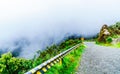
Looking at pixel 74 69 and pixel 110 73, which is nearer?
pixel 110 73

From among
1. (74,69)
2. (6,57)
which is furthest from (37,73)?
(6,57)

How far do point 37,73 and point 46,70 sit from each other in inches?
89.0

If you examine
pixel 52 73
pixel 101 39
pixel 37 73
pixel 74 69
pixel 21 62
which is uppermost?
pixel 37 73

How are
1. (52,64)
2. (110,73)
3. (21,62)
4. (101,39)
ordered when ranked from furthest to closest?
(21,62) < (101,39) < (110,73) < (52,64)

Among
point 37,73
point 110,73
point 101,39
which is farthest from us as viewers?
point 101,39

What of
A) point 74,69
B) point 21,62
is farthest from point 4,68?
point 74,69

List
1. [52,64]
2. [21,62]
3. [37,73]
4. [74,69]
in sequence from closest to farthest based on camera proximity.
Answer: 1. [37,73]
2. [52,64]
3. [74,69]
4. [21,62]

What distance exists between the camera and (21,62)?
73.6m

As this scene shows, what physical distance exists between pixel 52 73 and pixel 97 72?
10.2 feet

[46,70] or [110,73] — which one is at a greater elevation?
[46,70]

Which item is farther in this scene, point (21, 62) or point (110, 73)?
point (21, 62)

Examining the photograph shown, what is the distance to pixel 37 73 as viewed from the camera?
27.9ft

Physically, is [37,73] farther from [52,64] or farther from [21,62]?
[21,62]

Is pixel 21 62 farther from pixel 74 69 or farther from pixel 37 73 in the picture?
pixel 37 73
